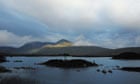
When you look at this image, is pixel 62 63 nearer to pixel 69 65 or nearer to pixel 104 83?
pixel 69 65

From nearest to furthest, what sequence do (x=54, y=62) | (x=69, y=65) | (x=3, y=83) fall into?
(x=3, y=83) → (x=69, y=65) → (x=54, y=62)

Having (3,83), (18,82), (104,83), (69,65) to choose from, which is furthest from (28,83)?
(69,65)

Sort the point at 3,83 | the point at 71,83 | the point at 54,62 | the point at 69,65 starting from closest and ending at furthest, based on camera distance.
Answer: the point at 3,83 < the point at 71,83 < the point at 69,65 < the point at 54,62

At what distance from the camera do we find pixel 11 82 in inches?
1850

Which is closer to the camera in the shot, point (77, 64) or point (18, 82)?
point (18, 82)

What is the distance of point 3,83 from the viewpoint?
46.2 m

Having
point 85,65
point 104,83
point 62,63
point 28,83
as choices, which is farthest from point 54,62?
point 28,83

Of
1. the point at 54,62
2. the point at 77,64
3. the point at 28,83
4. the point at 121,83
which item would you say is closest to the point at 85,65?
the point at 77,64

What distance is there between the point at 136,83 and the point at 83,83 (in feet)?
45.4

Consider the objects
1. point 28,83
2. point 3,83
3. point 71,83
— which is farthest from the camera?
point 71,83

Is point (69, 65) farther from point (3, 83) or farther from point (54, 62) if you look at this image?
point (3, 83)

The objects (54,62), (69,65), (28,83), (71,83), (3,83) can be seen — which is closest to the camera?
(3,83)

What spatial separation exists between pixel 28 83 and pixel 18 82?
2110 millimetres

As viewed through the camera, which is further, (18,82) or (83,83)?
(83,83)
